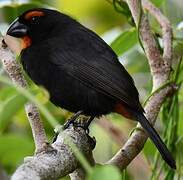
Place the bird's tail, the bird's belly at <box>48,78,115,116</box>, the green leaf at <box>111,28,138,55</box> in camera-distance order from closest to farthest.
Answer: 1. the bird's tail
2. the green leaf at <box>111,28,138,55</box>
3. the bird's belly at <box>48,78,115,116</box>

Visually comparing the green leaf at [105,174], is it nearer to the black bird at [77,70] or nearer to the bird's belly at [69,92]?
the black bird at [77,70]

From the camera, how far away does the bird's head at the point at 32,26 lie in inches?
129

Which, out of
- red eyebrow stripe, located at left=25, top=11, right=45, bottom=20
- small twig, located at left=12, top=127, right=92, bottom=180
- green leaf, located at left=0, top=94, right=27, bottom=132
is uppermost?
green leaf, located at left=0, top=94, right=27, bottom=132

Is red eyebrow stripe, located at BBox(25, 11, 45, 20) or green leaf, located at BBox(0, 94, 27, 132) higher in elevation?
green leaf, located at BBox(0, 94, 27, 132)

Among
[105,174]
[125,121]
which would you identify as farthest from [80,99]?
Result: [105,174]

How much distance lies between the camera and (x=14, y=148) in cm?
269

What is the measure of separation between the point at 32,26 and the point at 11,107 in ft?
6.78

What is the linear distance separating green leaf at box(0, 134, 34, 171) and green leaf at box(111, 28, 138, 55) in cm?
61

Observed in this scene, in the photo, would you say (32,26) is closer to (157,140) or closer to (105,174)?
(157,140)

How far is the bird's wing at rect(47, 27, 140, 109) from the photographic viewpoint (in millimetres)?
2844

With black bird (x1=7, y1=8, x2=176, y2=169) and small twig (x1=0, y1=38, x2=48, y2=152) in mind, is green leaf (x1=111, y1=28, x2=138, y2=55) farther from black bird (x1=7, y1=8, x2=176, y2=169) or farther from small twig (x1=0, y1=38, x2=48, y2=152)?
small twig (x1=0, y1=38, x2=48, y2=152)

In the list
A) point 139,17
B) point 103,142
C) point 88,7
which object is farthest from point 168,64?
point 88,7

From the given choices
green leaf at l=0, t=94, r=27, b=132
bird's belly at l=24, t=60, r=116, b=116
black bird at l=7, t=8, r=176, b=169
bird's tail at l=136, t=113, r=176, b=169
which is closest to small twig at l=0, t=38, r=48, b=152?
green leaf at l=0, t=94, r=27, b=132

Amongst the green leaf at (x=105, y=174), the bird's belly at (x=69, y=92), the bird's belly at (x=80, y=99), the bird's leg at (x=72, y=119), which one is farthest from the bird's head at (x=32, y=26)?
the green leaf at (x=105, y=174)
